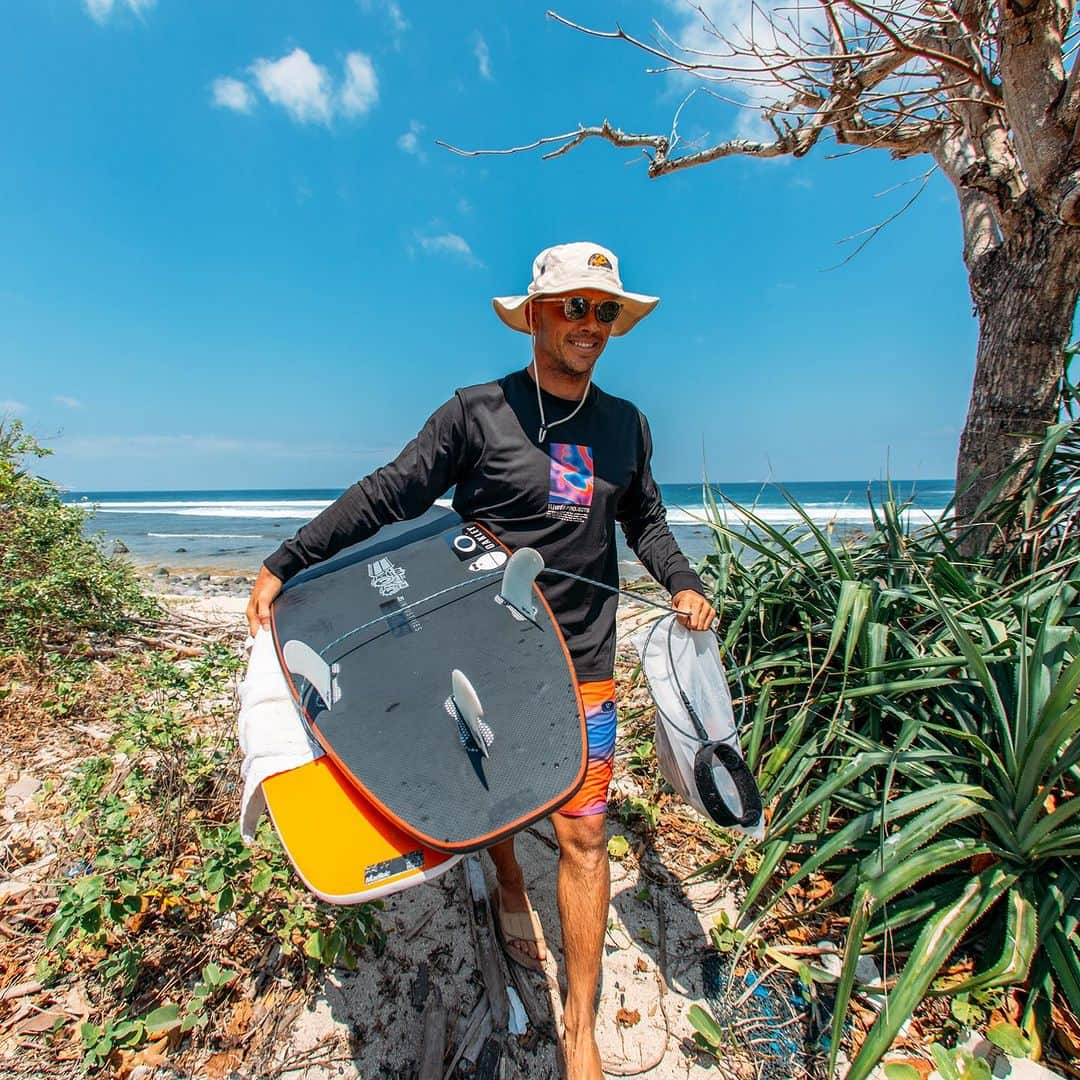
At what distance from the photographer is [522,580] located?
6.17 feet

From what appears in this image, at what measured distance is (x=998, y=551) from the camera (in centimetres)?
279

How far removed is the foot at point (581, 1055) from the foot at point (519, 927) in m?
0.38

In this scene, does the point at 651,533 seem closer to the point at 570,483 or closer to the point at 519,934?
the point at 570,483

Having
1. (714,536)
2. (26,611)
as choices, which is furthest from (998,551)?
(26,611)

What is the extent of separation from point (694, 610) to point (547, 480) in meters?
0.67

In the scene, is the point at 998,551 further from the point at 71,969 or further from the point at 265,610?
the point at 71,969

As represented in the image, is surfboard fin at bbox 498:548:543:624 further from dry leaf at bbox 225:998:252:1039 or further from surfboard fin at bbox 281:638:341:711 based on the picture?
dry leaf at bbox 225:998:252:1039

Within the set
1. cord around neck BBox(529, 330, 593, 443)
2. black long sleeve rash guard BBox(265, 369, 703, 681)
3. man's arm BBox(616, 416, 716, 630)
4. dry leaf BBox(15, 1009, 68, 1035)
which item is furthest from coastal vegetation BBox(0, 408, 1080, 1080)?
cord around neck BBox(529, 330, 593, 443)

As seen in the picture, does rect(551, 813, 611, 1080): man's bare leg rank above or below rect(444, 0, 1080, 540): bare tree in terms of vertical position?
below

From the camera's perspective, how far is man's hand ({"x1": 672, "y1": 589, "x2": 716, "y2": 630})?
76.0 inches

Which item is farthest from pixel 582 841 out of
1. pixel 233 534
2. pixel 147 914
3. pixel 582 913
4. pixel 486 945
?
pixel 233 534

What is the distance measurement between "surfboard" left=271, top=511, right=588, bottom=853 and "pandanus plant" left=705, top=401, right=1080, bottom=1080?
3.14 feet

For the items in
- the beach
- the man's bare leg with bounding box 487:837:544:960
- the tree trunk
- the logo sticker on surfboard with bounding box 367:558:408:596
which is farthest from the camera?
the beach

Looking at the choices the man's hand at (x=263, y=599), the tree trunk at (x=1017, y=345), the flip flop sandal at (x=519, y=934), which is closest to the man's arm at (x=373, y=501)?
the man's hand at (x=263, y=599)
